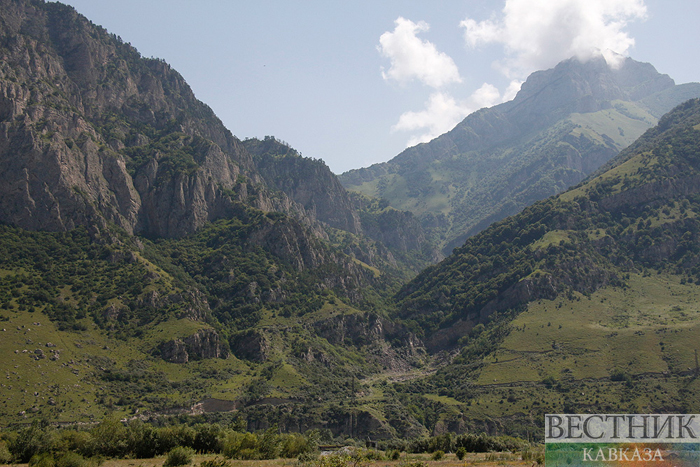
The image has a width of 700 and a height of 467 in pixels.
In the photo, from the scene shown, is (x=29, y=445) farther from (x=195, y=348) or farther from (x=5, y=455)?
(x=195, y=348)

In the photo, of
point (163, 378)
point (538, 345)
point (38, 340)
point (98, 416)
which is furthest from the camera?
point (538, 345)

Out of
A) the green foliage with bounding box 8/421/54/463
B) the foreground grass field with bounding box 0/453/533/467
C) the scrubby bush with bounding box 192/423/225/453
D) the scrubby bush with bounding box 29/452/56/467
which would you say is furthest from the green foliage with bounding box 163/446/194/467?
the green foliage with bounding box 8/421/54/463

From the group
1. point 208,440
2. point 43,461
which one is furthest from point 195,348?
point 43,461

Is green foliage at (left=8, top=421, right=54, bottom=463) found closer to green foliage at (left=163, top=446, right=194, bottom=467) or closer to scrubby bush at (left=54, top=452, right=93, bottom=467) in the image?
scrubby bush at (left=54, top=452, right=93, bottom=467)

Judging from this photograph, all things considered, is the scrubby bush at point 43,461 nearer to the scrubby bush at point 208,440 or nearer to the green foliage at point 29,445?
the green foliage at point 29,445

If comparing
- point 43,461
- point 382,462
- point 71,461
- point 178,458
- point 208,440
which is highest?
point 178,458

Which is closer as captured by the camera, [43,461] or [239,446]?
[43,461]

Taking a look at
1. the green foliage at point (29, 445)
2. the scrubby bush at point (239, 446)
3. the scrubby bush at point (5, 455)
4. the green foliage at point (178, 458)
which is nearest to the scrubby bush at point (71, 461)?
the green foliage at point (29, 445)

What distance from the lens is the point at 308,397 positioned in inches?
7195

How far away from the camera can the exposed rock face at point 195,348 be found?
182875mm

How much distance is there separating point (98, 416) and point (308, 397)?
220 feet

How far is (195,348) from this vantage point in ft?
618

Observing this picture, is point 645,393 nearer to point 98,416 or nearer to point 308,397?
point 308,397

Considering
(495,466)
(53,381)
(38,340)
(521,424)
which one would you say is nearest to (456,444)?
(495,466)
